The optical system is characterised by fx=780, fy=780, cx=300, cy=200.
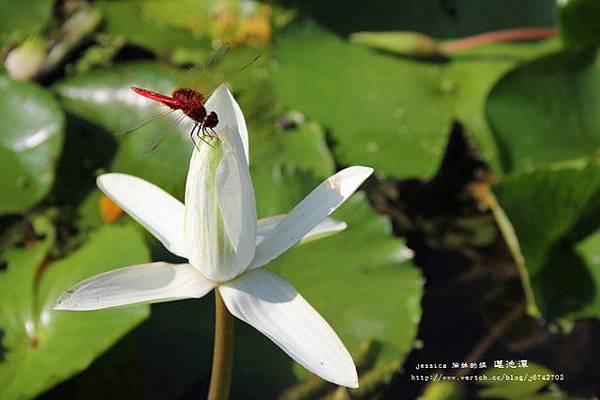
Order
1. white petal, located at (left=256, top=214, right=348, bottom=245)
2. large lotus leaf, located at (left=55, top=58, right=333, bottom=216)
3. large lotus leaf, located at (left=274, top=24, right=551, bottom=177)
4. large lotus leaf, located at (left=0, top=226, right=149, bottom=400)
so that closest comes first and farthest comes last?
white petal, located at (left=256, top=214, right=348, bottom=245) < large lotus leaf, located at (left=0, top=226, right=149, bottom=400) < large lotus leaf, located at (left=55, top=58, right=333, bottom=216) < large lotus leaf, located at (left=274, top=24, right=551, bottom=177)

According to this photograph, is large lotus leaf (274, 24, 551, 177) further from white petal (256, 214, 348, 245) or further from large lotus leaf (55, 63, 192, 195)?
white petal (256, 214, 348, 245)

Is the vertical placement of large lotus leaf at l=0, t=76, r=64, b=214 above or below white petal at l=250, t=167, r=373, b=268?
below

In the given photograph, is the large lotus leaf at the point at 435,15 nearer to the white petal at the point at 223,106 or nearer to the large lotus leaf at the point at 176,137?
the large lotus leaf at the point at 176,137

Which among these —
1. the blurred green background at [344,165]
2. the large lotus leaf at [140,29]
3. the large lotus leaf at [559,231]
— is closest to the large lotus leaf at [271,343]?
the blurred green background at [344,165]

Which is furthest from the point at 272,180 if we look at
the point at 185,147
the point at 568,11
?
the point at 568,11

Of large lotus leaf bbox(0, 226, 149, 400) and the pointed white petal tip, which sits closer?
the pointed white petal tip

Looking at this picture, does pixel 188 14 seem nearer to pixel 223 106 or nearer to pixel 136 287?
Answer: pixel 223 106

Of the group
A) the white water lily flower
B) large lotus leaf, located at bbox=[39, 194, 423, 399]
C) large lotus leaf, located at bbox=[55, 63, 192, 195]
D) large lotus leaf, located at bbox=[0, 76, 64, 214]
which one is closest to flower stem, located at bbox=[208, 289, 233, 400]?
the white water lily flower
